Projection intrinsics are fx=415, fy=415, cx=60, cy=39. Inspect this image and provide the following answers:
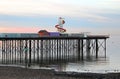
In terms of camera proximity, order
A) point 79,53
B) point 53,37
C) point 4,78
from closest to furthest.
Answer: point 4,78 → point 53,37 → point 79,53

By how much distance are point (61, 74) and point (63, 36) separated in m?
30.4

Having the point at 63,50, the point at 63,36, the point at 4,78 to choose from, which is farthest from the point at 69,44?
the point at 4,78

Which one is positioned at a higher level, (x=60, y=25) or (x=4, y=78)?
(x=60, y=25)

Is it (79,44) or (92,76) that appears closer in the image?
(92,76)

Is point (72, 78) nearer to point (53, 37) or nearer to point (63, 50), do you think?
point (53, 37)

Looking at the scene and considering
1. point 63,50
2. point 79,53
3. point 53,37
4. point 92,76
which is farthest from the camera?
point 63,50

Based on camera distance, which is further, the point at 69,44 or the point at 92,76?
the point at 69,44

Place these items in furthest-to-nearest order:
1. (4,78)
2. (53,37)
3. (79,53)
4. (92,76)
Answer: (79,53)
(53,37)
(92,76)
(4,78)

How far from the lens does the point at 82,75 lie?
33.2 metres

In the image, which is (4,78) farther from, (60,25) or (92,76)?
(60,25)

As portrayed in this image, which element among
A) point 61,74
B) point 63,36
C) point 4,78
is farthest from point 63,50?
point 4,78

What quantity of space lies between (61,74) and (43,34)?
99.3 ft

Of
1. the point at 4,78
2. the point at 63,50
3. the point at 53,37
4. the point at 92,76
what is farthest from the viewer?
the point at 63,50

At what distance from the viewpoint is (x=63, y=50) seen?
73312mm
